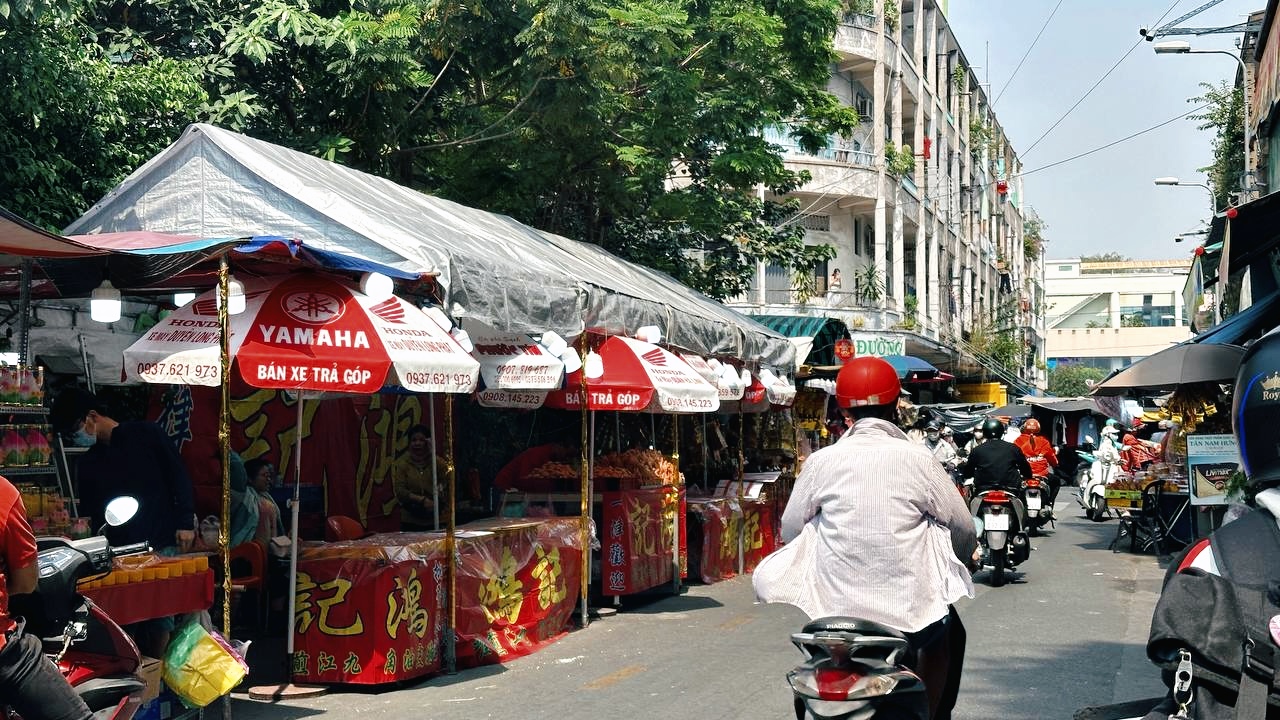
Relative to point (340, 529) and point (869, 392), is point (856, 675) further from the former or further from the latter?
point (340, 529)

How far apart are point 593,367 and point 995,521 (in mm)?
5035

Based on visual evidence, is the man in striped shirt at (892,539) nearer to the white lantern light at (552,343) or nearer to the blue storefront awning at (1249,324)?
the white lantern light at (552,343)

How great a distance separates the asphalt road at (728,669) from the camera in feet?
25.0

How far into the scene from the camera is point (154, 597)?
643 cm

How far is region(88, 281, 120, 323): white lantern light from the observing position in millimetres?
7777

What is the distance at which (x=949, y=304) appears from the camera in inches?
1870

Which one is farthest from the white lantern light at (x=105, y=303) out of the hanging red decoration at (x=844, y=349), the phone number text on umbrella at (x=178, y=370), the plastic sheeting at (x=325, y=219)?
the hanging red decoration at (x=844, y=349)

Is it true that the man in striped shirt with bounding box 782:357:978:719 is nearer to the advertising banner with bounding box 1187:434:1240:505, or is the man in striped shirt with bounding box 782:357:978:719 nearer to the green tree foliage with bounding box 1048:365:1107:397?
the advertising banner with bounding box 1187:434:1240:505

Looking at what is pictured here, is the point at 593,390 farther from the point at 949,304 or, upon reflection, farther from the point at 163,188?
the point at 949,304

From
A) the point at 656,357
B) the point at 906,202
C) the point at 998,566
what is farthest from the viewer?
the point at 906,202

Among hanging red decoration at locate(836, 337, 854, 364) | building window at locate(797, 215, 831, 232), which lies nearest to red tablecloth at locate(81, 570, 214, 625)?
hanging red decoration at locate(836, 337, 854, 364)

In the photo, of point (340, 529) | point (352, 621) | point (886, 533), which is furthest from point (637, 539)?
point (886, 533)

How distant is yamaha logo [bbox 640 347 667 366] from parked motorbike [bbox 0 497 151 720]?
6.59 metres

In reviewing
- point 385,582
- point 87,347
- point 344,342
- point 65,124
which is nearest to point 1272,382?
point 344,342
